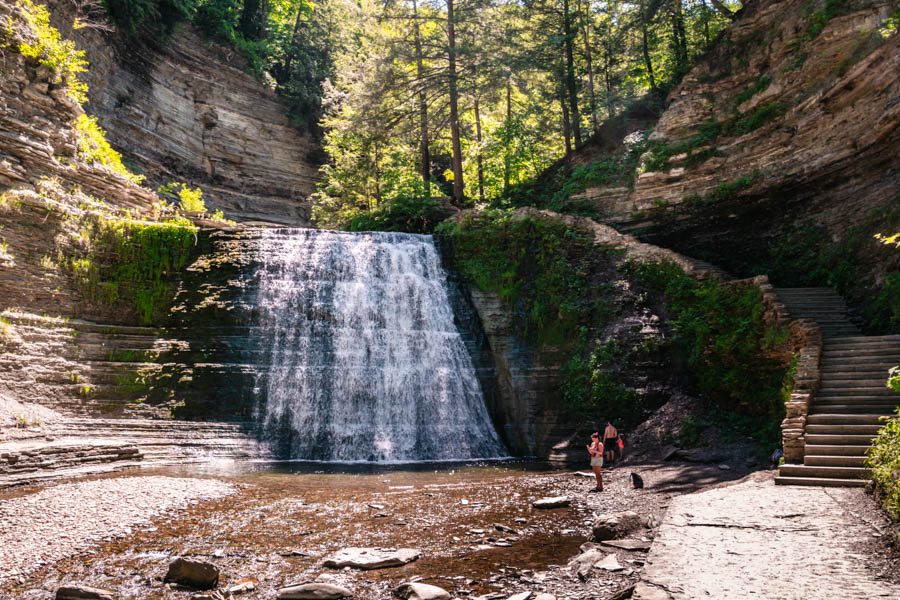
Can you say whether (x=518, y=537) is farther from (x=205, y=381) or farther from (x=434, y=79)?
(x=434, y=79)

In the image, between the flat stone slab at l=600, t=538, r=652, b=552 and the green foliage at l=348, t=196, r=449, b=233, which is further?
the green foliage at l=348, t=196, r=449, b=233

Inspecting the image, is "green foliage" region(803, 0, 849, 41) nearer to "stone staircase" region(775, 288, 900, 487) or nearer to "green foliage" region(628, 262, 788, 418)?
"green foliage" region(628, 262, 788, 418)

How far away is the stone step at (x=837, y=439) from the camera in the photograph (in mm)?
8375

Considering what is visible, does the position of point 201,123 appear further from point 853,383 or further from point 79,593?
point 853,383

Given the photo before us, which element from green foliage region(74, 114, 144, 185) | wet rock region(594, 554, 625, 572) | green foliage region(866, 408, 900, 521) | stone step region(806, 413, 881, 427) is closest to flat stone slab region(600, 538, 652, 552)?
wet rock region(594, 554, 625, 572)

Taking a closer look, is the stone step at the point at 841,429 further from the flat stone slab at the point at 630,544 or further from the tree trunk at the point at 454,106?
the tree trunk at the point at 454,106

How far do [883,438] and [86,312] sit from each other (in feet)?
60.5

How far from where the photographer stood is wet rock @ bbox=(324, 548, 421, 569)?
5.80 meters

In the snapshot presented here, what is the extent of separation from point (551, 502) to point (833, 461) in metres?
4.47

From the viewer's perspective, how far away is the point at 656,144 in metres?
20.9

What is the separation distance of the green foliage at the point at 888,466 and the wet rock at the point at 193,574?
6995 millimetres

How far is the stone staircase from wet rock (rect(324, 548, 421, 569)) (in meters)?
6.08

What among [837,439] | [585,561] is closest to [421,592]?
[585,561]

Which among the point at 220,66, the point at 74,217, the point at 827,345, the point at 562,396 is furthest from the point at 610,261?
the point at 220,66
